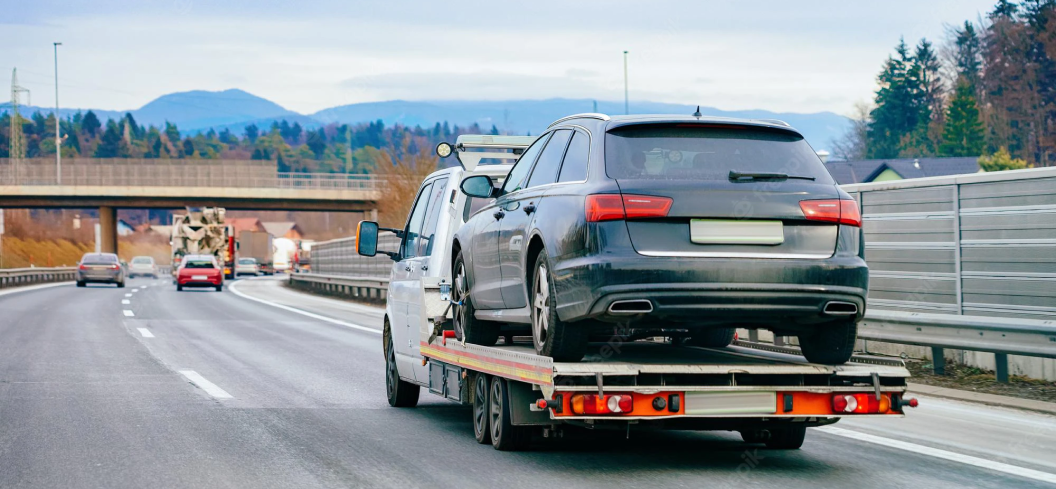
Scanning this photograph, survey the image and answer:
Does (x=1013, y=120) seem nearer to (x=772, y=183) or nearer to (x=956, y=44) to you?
(x=956, y=44)

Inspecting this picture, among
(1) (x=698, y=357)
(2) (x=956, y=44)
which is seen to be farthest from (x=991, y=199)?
(2) (x=956, y=44)

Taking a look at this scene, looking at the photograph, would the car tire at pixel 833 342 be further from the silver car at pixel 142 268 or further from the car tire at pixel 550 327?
the silver car at pixel 142 268

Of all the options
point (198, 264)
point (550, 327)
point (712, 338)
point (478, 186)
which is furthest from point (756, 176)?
point (198, 264)

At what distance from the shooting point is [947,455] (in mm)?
7391

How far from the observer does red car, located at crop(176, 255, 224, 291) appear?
4625 cm

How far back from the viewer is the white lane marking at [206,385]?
11.1m

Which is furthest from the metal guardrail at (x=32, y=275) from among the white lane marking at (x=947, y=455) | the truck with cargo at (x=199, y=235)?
the white lane marking at (x=947, y=455)

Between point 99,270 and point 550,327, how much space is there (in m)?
46.3

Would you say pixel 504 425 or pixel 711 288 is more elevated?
pixel 711 288

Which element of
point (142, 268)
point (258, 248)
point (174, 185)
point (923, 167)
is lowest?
point (142, 268)

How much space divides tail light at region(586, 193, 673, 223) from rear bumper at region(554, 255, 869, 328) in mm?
232

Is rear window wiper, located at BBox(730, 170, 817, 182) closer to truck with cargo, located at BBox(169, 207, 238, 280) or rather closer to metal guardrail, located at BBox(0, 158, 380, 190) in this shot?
truck with cargo, located at BBox(169, 207, 238, 280)

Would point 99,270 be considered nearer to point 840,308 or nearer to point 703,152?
point 703,152

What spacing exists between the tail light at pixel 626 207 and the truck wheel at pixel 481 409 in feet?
5.62
